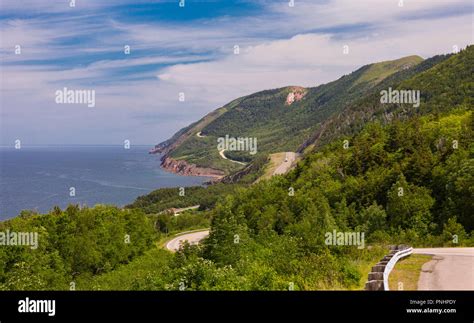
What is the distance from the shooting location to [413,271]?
49.8 feet

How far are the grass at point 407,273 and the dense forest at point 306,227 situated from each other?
111cm

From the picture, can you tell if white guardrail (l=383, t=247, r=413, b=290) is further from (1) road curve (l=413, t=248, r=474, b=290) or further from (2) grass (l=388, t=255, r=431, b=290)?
(1) road curve (l=413, t=248, r=474, b=290)

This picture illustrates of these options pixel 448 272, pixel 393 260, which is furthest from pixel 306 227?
pixel 448 272

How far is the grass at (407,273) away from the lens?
13.2 m

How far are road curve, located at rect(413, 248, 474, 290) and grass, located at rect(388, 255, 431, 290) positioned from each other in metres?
0.18

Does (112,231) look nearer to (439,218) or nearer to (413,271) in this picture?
(439,218)

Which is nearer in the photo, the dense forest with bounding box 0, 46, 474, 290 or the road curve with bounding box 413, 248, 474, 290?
the road curve with bounding box 413, 248, 474, 290

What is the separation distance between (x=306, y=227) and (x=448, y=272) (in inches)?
1170

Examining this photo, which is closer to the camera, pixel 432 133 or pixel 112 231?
pixel 432 133

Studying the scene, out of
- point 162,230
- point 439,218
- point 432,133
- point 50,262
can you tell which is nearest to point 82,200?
point 162,230

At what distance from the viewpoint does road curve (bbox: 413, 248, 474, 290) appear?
1281 cm

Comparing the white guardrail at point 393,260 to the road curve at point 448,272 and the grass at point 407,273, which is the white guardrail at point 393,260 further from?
the road curve at point 448,272

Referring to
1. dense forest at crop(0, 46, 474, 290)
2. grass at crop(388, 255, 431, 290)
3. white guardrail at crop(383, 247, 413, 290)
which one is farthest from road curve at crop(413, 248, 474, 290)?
dense forest at crop(0, 46, 474, 290)
